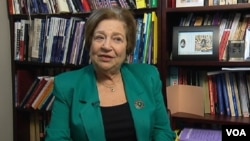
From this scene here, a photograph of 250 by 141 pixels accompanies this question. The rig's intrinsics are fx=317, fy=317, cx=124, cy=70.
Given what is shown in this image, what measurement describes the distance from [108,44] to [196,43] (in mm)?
672

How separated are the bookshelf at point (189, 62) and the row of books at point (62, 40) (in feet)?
0.19

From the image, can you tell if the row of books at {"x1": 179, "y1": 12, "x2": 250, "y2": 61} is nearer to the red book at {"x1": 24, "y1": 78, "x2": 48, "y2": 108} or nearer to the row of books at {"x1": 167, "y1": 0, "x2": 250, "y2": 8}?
the row of books at {"x1": 167, "y1": 0, "x2": 250, "y2": 8}

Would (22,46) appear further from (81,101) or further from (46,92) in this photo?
(81,101)

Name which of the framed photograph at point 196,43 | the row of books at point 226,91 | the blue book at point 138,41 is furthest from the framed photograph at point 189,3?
the row of books at point 226,91

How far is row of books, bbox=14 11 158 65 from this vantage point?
6.15ft

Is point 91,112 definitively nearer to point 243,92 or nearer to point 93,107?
→ point 93,107

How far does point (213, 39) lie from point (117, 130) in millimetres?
820

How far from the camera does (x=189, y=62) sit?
6.03 feet

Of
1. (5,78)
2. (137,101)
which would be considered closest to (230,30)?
(137,101)

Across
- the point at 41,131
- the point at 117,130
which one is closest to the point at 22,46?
the point at 41,131

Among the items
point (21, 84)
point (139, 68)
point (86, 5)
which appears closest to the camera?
point (139, 68)

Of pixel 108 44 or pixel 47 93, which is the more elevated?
pixel 108 44

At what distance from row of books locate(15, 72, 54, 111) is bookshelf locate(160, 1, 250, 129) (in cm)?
86

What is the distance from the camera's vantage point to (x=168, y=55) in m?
1.90
